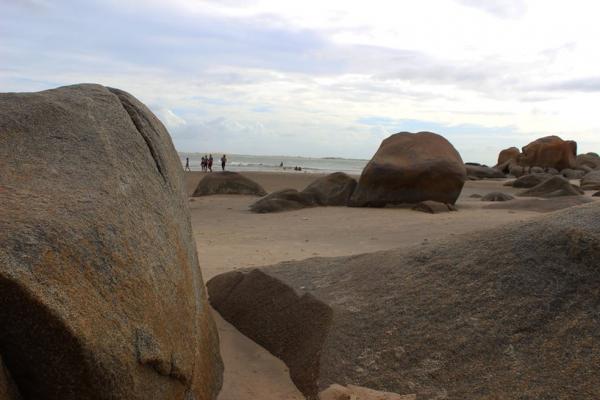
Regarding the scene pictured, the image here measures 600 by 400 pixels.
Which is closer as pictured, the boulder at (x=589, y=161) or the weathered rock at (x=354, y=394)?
the weathered rock at (x=354, y=394)

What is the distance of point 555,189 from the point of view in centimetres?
1589

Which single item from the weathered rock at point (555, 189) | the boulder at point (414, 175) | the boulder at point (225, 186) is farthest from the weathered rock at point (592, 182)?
the boulder at point (225, 186)

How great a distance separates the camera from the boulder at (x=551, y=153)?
3806cm

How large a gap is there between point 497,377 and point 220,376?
1.54m

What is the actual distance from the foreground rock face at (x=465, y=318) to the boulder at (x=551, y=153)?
122 feet

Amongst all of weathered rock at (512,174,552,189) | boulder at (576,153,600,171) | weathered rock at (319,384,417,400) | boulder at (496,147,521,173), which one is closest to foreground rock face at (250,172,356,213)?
weathered rock at (319,384,417,400)

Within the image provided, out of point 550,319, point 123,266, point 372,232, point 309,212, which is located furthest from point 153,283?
point 309,212

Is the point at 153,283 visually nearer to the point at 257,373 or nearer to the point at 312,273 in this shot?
the point at 257,373

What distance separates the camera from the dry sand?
370cm

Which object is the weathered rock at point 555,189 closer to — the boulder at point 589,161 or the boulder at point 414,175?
the boulder at point 414,175

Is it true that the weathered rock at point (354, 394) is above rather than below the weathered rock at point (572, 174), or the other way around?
below

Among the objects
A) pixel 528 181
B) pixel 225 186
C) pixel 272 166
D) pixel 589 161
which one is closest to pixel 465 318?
pixel 225 186

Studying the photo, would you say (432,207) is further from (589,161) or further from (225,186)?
(589,161)

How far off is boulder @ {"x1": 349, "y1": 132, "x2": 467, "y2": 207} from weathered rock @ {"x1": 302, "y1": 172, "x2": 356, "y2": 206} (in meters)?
0.46
